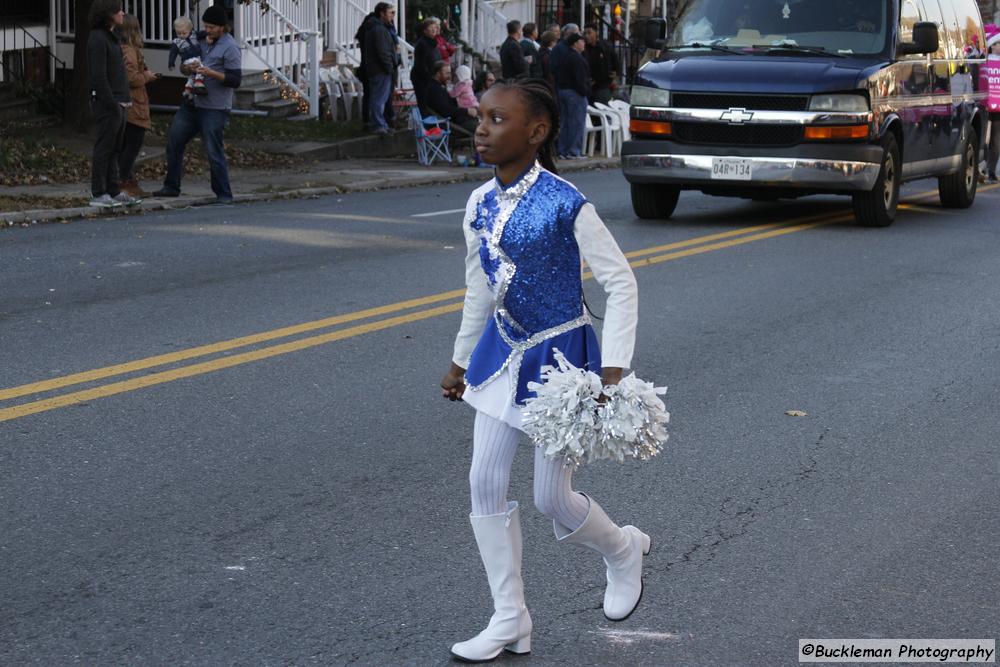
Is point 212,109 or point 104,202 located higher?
point 212,109

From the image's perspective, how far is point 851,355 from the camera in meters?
8.62

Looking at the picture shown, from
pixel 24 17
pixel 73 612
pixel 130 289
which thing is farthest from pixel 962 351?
pixel 24 17

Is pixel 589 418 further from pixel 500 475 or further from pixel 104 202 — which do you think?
pixel 104 202

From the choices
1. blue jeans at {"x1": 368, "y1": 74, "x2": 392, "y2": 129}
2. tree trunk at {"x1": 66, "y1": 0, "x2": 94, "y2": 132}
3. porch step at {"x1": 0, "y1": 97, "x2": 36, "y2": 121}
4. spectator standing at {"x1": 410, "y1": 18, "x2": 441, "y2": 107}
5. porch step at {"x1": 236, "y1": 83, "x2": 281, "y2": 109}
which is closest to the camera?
tree trunk at {"x1": 66, "y1": 0, "x2": 94, "y2": 132}

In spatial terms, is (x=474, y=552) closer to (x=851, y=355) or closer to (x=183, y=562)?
(x=183, y=562)

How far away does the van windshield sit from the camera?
14375mm

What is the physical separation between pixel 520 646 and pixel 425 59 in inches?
667

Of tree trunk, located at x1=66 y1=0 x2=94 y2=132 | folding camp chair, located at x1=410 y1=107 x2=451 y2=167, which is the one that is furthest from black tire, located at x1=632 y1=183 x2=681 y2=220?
tree trunk, located at x1=66 y1=0 x2=94 y2=132

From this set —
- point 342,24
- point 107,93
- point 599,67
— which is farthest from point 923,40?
point 342,24

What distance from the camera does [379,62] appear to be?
73.4 feet

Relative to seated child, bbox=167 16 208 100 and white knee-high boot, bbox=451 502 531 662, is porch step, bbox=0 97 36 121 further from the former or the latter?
white knee-high boot, bbox=451 502 531 662

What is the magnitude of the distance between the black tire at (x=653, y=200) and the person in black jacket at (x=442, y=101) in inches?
252

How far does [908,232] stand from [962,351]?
220 inches

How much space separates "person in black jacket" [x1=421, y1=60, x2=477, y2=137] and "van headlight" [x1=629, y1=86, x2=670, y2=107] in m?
→ 6.68
